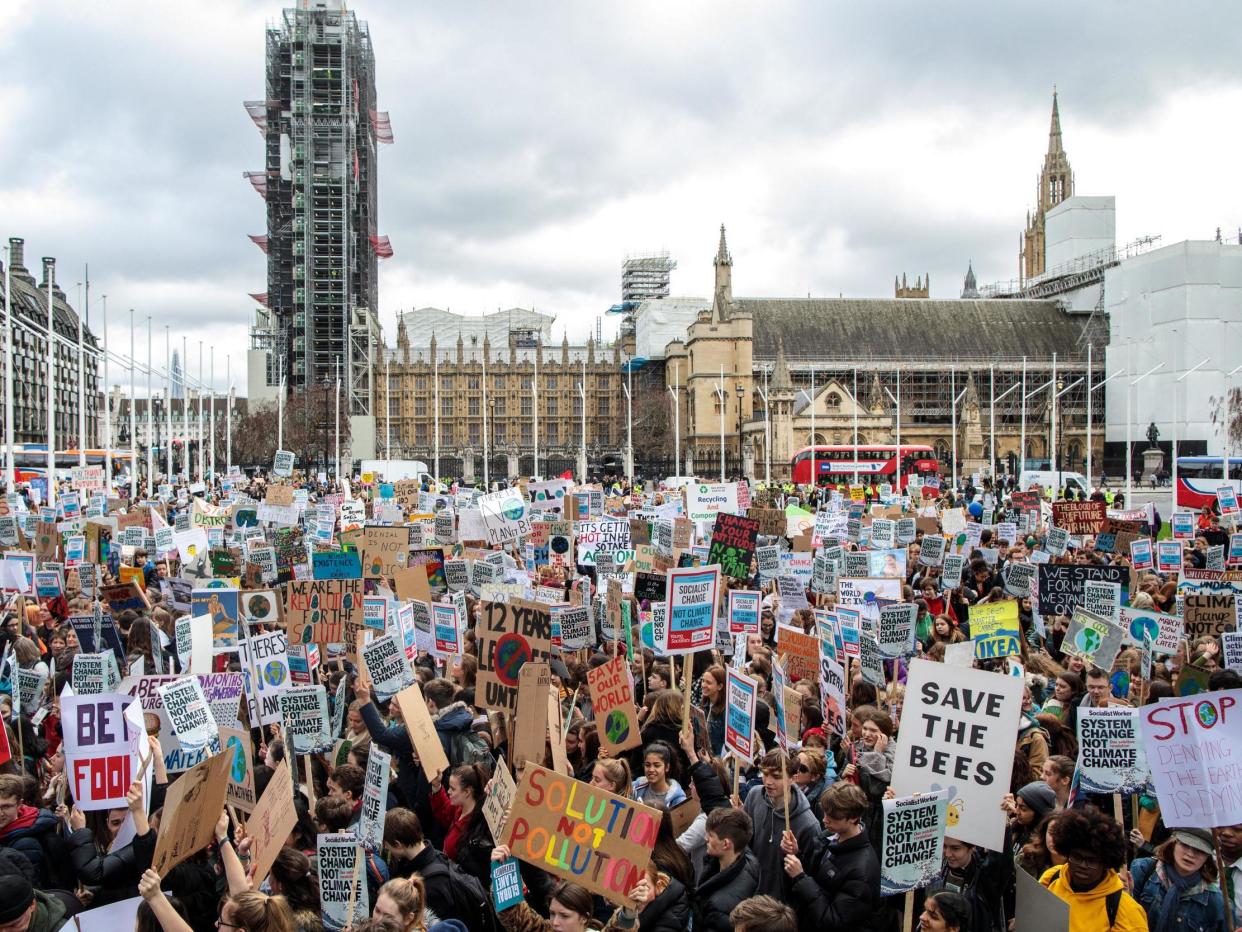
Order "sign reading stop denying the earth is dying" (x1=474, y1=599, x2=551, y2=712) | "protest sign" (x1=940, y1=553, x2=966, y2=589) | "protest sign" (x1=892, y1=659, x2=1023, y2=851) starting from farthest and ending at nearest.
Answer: "protest sign" (x1=940, y1=553, x2=966, y2=589) < "sign reading stop denying the earth is dying" (x1=474, y1=599, x2=551, y2=712) < "protest sign" (x1=892, y1=659, x2=1023, y2=851)

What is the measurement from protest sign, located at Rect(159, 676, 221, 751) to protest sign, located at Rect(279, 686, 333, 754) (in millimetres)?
447

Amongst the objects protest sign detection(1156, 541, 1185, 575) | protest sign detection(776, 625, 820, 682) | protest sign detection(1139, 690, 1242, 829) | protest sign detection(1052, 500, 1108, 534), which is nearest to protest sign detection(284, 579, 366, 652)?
protest sign detection(776, 625, 820, 682)

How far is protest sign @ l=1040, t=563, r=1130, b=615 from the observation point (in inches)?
421

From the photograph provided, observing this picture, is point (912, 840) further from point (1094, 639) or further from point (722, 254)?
point (722, 254)

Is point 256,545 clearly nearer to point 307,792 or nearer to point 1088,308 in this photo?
point 307,792

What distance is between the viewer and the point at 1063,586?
10.8 meters

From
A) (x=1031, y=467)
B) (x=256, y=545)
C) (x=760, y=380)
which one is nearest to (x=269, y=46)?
(x=760, y=380)

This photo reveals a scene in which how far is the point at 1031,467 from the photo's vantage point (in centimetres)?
6334

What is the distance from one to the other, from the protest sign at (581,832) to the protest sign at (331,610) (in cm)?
505

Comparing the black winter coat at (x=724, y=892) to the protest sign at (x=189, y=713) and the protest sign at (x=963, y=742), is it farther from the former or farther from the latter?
the protest sign at (x=189, y=713)

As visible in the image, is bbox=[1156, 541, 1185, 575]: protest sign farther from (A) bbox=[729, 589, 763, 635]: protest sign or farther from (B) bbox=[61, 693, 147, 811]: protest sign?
(B) bbox=[61, 693, 147, 811]: protest sign

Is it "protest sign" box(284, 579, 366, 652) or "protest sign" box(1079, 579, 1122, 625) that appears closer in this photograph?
"protest sign" box(284, 579, 366, 652)

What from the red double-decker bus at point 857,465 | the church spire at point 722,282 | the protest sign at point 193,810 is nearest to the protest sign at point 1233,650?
the protest sign at point 193,810

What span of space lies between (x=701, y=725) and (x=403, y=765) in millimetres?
2004
